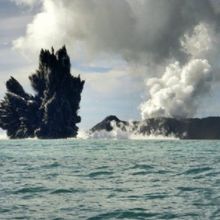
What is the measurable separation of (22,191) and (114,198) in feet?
17.4

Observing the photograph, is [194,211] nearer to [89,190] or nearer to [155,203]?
[155,203]

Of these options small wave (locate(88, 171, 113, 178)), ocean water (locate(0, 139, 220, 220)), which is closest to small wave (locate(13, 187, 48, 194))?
ocean water (locate(0, 139, 220, 220))

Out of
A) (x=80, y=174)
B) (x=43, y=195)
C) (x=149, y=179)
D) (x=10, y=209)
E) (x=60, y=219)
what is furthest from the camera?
(x=80, y=174)

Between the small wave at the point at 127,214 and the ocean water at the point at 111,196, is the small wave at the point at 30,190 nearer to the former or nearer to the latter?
the ocean water at the point at 111,196

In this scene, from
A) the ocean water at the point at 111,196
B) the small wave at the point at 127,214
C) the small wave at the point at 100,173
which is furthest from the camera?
the small wave at the point at 100,173

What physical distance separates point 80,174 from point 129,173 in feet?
11.0

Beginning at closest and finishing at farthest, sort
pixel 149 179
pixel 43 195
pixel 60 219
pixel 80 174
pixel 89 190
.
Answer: pixel 60 219
pixel 43 195
pixel 89 190
pixel 149 179
pixel 80 174

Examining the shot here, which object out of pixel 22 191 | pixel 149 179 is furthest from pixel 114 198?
pixel 149 179

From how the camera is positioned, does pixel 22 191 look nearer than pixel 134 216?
No

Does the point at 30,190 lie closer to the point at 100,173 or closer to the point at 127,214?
the point at 127,214

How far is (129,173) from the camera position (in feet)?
110

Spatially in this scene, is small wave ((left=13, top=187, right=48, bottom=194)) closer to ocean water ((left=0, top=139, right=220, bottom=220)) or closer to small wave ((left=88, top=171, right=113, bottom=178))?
ocean water ((left=0, top=139, right=220, bottom=220))

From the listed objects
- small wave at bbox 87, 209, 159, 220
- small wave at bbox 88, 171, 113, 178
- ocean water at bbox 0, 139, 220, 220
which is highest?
small wave at bbox 88, 171, 113, 178

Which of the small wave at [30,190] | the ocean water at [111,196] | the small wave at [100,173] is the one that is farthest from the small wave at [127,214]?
the small wave at [100,173]
